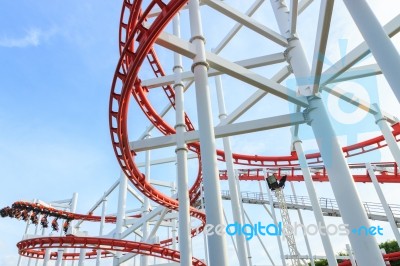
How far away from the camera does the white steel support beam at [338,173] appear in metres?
3.39

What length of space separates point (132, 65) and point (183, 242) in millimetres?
3151

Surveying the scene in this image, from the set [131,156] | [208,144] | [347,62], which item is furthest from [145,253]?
[347,62]

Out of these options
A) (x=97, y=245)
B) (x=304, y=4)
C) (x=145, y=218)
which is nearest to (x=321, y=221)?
(x=304, y=4)

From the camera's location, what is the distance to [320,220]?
5.63 meters

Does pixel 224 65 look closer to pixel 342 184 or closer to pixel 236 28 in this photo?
pixel 342 184

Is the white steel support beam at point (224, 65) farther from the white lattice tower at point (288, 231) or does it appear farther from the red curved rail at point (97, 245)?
the red curved rail at point (97, 245)

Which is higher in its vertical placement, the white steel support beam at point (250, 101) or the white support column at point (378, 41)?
the white steel support beam at point (250, 101)

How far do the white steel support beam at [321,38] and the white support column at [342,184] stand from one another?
454mm

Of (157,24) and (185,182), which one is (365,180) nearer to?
(185,182)

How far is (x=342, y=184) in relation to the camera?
12.4 ft

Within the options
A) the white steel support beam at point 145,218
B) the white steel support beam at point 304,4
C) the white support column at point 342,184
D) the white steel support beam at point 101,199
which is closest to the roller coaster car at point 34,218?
the white steel support beam at point 101,199

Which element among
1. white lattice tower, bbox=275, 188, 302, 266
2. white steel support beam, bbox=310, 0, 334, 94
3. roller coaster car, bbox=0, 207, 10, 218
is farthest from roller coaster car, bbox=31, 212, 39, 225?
white steel support beam, bbox=310, 0, 334, 94

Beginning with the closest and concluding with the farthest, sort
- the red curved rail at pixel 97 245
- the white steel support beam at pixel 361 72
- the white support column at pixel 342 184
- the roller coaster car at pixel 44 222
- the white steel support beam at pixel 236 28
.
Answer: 1. the white support column at pixel 342 184
2. the white steel support beam at pixel 361 72
3. the white steel support beam at pixel 236 28
4. the red curved rail at pixel 97 245
5. the roller coaster car at pixel 44 222

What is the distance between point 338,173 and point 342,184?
0.49 feet
